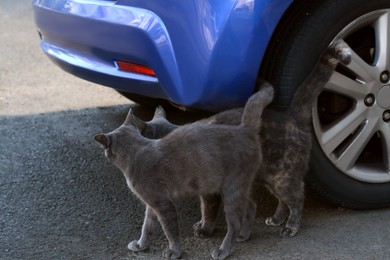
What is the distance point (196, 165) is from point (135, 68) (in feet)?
2.30

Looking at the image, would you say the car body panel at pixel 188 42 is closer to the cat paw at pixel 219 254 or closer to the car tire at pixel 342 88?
the car tire at pixel 342 88

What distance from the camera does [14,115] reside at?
564 cm

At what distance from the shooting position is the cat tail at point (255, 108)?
3.43 metres

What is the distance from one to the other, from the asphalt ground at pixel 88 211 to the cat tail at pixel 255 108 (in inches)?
25.9

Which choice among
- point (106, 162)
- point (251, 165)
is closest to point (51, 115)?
point (106, 162)

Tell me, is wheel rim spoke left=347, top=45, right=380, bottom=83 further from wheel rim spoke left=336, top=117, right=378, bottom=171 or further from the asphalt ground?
the asphalt ground

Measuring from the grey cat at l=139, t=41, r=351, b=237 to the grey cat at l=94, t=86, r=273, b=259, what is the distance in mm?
108

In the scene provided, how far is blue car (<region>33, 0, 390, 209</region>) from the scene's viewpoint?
11.1ft

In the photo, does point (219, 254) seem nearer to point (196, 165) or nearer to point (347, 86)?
point (196, 165)

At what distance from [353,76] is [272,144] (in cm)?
66

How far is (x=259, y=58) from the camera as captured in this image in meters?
3.44

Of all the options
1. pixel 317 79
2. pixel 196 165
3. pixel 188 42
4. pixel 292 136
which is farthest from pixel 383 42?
pixel 196 165

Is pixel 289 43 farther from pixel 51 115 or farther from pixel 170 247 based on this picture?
pixel 51 115

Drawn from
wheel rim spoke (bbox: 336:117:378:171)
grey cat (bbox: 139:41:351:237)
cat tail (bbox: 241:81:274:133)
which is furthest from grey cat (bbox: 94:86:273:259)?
wheel rim spoke (bbox: 336:117:378:171)
